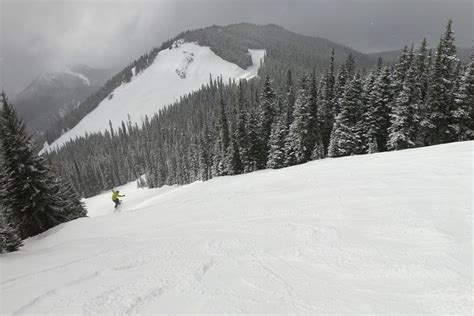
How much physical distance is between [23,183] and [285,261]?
860 inches

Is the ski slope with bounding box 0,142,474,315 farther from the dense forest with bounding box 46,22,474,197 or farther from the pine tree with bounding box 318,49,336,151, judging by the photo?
the pine tree with bounding box 318,49,336,151

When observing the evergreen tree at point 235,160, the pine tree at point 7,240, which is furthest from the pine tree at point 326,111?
the pine tree at point 7,240

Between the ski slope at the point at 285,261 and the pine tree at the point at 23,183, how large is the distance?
1289cm

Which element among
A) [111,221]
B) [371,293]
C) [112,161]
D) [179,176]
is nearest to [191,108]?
[112,161]

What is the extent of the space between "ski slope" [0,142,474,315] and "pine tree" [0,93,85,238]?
12892 millimetres

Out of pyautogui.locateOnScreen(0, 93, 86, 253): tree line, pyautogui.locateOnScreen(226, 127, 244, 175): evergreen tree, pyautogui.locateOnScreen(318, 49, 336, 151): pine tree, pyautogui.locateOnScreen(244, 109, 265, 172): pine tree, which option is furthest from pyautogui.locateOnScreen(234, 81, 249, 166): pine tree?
pyautogui.locateOnScreen(0, 93, 86, 253): tree line

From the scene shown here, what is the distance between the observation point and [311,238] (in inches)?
296

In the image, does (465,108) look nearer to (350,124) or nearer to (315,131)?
(350,124)

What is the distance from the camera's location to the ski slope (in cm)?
491

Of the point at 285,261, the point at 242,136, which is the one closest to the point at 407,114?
the point at 242,136

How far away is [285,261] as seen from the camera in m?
6.38

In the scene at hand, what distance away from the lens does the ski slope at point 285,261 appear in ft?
16.1

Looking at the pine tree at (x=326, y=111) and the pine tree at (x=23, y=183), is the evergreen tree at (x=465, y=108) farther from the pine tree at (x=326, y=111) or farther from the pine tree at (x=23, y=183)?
the pine tree at (x=23, y=183)

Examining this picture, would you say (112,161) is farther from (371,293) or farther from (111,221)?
(371,293)
